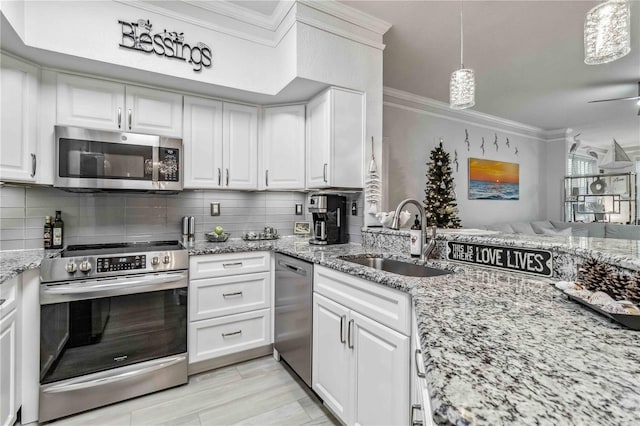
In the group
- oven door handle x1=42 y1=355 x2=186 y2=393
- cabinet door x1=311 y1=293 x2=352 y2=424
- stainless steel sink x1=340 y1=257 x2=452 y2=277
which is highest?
stainless steel sink x1=340 y1=257 x2=452 y2=277

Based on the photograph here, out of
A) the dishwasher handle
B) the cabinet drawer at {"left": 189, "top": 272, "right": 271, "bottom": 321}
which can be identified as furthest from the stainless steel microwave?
the dishwasher handle

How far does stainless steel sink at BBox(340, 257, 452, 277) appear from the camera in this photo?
174 cm

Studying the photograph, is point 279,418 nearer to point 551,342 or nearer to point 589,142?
point 551,342

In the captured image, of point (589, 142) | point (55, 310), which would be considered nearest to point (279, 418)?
point (55, 310)

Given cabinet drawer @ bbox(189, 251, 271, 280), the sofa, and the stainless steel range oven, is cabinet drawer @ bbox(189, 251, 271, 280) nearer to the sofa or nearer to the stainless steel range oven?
the stainless steel range oven

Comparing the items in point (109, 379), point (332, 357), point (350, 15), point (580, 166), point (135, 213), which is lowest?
point (109, 379)

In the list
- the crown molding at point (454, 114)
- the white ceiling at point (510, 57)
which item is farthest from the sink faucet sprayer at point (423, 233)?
the crown molding at point (454, 114)

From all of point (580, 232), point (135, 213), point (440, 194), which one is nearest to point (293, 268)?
point (135, 213)

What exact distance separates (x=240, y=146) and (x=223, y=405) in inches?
78.3

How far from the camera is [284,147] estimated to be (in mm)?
2824

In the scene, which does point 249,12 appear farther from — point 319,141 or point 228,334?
point 228,334

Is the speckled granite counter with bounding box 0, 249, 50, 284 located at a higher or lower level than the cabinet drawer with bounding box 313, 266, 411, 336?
higher

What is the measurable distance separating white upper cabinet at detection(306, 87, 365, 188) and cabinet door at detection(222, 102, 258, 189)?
588mm

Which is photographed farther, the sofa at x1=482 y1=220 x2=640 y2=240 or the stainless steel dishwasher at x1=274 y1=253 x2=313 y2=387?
the sofa at x1=482 y1=220 x2=640 y2=240
